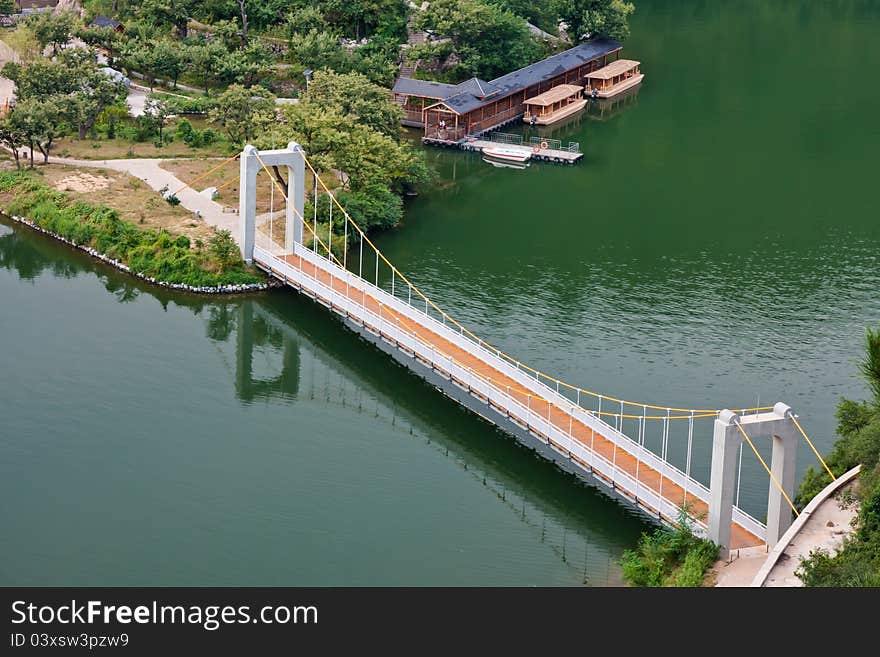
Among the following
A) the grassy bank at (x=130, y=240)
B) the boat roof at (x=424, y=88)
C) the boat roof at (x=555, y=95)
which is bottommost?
the grassy bank at (x=130, y=240)

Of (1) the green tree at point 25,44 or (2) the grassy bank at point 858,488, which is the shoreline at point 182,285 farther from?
(2) the grassy bank at point 858,488

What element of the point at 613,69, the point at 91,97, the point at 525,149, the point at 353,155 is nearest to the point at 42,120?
the point at 91,97

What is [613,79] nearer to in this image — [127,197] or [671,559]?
[127,197]

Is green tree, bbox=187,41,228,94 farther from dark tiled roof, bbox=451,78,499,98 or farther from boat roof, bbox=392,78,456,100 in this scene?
dark tiled roof, bbox=451,78,499,98

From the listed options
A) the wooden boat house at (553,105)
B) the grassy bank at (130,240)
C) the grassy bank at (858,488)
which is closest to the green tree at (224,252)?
the grassy bank at (130,240)

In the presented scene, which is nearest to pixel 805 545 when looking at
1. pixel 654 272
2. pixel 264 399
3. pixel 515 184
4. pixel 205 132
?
pixel 264 399

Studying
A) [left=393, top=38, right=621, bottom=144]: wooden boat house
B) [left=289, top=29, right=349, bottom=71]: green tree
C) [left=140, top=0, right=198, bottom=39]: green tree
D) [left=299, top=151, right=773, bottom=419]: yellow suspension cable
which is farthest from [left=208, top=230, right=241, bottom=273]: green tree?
[left=140, top=0, right=198, bottom=39]: green tree

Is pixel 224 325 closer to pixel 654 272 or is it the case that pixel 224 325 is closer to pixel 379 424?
pixel 379 424
